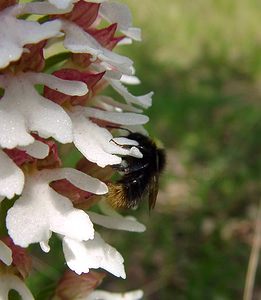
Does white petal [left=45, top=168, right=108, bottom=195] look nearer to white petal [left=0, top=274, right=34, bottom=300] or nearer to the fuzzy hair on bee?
the fuzzy hair on bee

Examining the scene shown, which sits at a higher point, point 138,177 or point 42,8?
point 42,8

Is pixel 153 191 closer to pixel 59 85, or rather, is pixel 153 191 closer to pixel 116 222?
pixel 116 222

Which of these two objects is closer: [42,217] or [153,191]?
[42,217]

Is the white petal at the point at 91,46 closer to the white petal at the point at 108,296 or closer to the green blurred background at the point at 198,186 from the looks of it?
the white petal at the point at 108,296

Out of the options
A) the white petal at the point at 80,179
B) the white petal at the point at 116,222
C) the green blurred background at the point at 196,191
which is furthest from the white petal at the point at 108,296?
the green blurred background at the point at 196,191

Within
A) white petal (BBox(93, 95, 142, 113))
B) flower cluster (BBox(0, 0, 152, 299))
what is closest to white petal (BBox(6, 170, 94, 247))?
flower cluster (BBox(0, 0, 152, 299))

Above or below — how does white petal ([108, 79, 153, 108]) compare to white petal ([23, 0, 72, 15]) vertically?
below

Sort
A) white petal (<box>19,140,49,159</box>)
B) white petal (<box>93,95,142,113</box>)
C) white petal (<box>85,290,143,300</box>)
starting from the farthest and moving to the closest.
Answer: white petal (<box>85,290,143,300</box>) → white petal (<box>93,95,142,113</box>) → white petal (<box>19,140,49,159</box>)

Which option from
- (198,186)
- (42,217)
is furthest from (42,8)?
(198,186)
